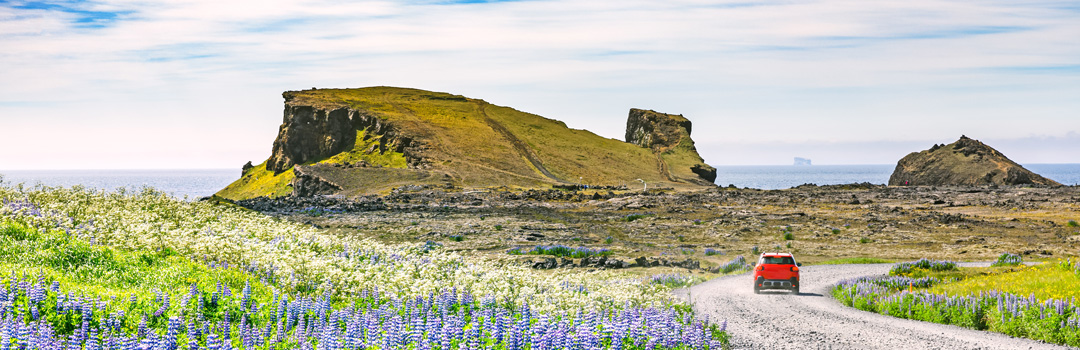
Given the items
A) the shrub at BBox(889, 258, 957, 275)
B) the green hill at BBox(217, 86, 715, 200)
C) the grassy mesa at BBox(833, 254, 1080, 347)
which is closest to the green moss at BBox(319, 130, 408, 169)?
the green hill at BBox(217, 86, 715, 200)

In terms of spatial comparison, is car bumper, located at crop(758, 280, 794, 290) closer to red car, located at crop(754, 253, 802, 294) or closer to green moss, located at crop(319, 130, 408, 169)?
red car, located at crop(754, 253, 802, 294)

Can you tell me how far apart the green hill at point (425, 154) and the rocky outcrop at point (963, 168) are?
40.3 meters

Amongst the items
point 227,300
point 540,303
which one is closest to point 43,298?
point 227,300

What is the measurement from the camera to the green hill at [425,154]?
129250 mm

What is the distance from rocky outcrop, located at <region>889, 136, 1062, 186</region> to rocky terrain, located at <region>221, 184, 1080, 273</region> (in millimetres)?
57546

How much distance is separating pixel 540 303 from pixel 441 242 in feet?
85.8

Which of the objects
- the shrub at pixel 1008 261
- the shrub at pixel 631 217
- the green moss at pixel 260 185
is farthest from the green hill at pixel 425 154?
the shrub at pixel 1008 261

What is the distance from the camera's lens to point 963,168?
140 m

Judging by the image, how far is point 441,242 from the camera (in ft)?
133

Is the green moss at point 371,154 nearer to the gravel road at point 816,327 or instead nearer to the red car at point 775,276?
the red car at point 775,276

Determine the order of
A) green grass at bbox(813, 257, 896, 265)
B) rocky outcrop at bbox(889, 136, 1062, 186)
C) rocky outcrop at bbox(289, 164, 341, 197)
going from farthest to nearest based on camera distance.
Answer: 1. rocky outcrop at bbox(889, 136, 1062, 186)
2. rocky outcrop at bbox(289, 164, 341, 197)
3. green grass at bbox(813, 257, 896, 265)

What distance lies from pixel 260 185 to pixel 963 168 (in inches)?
5405

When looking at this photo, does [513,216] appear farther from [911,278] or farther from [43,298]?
[43,298]

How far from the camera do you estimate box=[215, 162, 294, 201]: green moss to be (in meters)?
152
